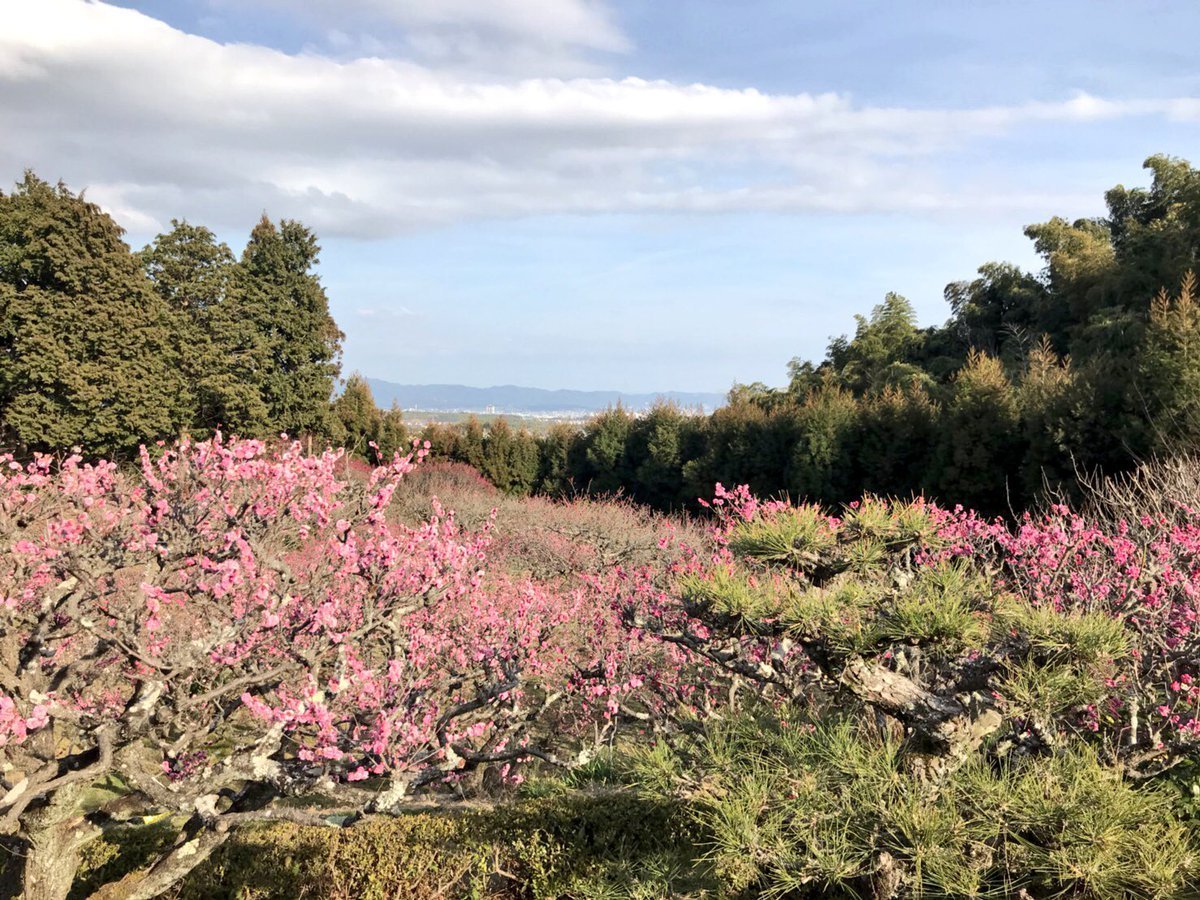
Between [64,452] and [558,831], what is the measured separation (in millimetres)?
19001

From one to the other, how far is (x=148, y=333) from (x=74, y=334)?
1.55 m

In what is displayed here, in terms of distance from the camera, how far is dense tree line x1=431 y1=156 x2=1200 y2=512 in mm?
14656

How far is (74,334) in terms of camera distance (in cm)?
1969

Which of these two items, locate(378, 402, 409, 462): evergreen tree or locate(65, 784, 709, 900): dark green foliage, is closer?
locate(65, 784, 709, 900): dark green foliage

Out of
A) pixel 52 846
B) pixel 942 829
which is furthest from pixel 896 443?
pixel 52 846

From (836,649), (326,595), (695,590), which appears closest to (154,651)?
(326,595)

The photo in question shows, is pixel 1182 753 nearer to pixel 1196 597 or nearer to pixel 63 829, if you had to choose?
pixel 1196 597

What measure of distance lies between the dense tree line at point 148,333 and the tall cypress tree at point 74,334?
0.03 metres

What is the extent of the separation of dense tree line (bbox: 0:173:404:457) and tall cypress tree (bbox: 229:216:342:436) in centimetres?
4

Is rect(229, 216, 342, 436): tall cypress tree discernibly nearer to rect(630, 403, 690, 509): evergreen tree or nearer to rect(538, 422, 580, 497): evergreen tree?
rect(538, 422, 580, 497): evergreen tree

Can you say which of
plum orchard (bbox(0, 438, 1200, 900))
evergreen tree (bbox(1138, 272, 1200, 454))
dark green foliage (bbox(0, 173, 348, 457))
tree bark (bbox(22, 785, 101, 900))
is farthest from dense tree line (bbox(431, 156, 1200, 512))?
tree bark (bbox(22, 785, 101, 900))

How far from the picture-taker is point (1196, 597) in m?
6.07

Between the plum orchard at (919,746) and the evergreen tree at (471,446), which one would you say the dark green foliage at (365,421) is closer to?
the evergreen tree at (471,446)

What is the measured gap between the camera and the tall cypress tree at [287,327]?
2373 cm
